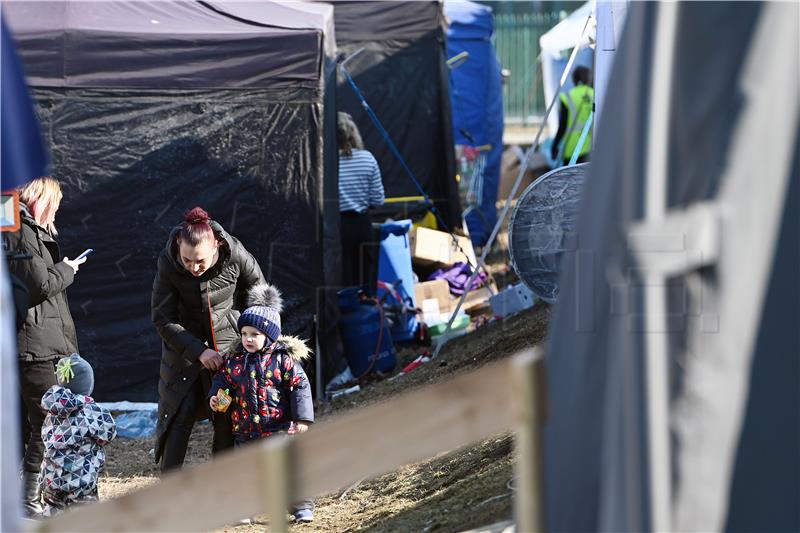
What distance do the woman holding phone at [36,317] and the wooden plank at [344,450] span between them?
2.96 m

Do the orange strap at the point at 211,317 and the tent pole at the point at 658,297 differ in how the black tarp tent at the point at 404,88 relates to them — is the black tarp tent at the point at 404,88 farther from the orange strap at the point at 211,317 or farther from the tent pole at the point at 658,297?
the tent pole at the point at 658,297

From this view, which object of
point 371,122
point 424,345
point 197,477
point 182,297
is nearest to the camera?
point 197,477

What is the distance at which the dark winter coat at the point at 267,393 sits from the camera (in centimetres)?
519

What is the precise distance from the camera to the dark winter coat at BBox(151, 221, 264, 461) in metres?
5.49

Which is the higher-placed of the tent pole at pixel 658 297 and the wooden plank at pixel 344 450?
the tent pole at pixel 658 297

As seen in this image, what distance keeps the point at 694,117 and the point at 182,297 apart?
3615 mm

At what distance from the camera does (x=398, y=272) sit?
32.2 feet

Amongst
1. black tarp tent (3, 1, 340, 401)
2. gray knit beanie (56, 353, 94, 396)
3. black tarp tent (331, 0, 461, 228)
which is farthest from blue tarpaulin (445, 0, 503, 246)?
gray knit beanie (56, 353, 94, 396)

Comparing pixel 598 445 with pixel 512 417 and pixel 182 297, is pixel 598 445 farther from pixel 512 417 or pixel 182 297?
pixel 182 297

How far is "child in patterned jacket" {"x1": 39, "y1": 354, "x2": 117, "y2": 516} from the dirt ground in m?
0.80

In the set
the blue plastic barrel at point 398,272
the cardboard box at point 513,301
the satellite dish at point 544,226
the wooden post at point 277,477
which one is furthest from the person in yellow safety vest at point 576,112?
the wooden post at point 277,477

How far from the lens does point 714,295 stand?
2.47 meters

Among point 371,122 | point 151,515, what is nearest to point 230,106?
point 371,122

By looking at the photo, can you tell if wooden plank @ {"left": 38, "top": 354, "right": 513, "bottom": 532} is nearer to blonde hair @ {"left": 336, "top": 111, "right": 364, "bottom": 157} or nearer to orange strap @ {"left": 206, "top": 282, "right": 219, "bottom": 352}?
orange strap @ {"left": 206, "top": 282, "right": 219, "bottom": 352}
